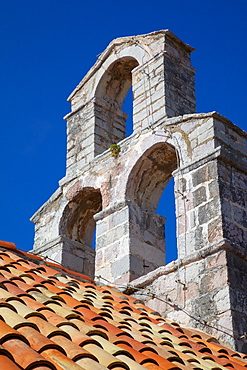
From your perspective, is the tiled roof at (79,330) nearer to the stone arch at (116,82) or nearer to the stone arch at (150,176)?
the stone arch at (150,176)

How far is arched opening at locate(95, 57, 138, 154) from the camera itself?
8.44 meters

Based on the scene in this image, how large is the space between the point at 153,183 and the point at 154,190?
8 cm

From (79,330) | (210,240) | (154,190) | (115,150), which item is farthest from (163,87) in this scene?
(79,330)

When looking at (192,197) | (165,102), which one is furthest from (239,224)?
(165,102)

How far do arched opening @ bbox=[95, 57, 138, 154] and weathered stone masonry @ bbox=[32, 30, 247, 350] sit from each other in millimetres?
13

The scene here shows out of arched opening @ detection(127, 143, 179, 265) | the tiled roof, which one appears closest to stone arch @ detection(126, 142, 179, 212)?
arched opening @ detection(127, 143, 179, 265)

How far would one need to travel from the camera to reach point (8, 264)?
5055 millimetres

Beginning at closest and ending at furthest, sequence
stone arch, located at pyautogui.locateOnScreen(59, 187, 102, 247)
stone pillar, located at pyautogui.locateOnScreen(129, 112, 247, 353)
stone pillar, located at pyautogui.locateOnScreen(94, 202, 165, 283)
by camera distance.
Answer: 1. stone pillar, located at pyautogui.locateOnScreen(129, 112, 247, 353)
2. stone pillar, located at pyautogui.locateOnScreen(94, 202, 165, 283)
3. stone arch, located at pyautogui.locateOnScreen(59, 187, 102, 247)

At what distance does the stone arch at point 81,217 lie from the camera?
26.6ft

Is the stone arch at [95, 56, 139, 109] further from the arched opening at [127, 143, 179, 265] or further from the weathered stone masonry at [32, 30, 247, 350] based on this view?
the arched opening at [127, 143, 179, 265]

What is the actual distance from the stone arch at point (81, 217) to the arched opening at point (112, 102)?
25.4 inches

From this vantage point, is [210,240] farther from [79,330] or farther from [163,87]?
[79,330]

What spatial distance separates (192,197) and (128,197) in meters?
0.99

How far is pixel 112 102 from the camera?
8.69 m
